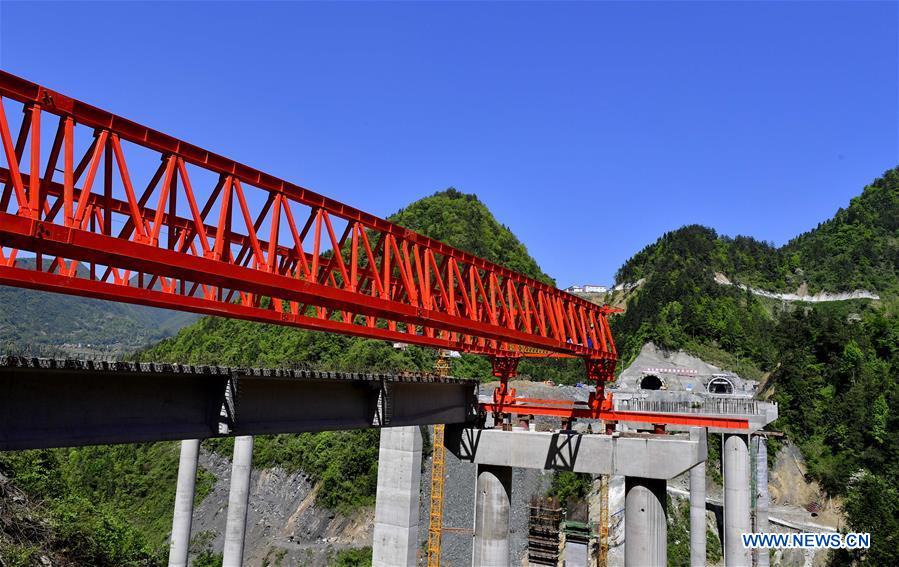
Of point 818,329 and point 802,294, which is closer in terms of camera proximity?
point 818,329

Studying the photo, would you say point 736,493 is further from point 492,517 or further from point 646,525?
point 492,517

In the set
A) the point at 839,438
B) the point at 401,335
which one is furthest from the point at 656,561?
the point at 839,438

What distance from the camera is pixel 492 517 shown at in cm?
2273

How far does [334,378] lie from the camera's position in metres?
16.4

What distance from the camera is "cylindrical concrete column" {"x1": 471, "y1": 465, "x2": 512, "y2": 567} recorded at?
22.4 m

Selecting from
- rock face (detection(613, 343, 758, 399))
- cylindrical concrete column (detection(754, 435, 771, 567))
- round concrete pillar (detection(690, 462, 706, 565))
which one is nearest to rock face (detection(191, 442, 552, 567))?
round concrete pillar (detection(690, 462, 706, 565))

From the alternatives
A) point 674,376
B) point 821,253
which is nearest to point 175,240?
point 674,376

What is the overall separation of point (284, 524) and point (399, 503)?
95.6 feet

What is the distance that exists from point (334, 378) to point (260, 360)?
5948cm

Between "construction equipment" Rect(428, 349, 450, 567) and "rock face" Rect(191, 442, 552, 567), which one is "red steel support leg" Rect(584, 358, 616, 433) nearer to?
"construction equipment" Rect(428, 349, 450, 567)

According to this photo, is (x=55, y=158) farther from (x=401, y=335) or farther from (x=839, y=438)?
(x=839, y=438)

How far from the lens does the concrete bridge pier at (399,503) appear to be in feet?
80.3

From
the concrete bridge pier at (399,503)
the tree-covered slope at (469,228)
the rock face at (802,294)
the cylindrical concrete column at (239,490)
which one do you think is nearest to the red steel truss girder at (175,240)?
the concrete bridge pier at (399,503)

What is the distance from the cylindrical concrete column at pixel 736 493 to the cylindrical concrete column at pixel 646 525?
15386 millimetres
